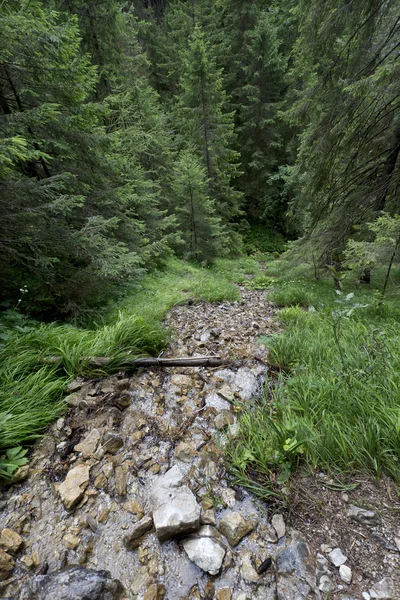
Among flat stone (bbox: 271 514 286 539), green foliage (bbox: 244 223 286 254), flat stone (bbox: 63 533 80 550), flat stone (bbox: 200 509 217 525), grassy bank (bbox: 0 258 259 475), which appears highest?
green foliage (bbox: 244 223 286 254)

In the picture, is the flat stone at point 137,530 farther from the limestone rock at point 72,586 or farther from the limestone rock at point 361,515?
the limestone rock at point 361,515

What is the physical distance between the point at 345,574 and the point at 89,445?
6.72 ft

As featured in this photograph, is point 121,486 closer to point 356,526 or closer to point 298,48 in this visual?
point 356,526

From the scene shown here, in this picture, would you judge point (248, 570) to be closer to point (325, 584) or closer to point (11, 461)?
point (325, 584)

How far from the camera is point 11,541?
61.8 inches

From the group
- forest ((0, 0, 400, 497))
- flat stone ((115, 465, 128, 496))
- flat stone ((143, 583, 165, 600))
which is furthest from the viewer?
forest ((0, 0, 400, 497))

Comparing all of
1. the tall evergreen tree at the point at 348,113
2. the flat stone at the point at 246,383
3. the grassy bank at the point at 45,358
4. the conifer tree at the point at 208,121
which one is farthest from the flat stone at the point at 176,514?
the conifer tree at the point at 208,121

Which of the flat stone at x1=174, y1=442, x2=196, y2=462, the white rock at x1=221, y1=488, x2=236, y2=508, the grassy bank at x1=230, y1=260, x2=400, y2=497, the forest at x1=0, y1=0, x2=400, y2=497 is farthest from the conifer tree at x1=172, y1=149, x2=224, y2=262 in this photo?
the white rock at x1=221, y1=488, x2=236, y2=508

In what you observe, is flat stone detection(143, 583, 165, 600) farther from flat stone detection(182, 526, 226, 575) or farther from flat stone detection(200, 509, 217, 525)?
flat stone detection(200, 509, 217, 525)

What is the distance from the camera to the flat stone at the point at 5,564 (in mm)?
1415

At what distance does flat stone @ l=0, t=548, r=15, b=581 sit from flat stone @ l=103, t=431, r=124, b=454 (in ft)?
2.65

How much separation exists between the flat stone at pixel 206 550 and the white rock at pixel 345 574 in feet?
2.16

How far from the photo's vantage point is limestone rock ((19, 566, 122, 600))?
130 centimetres

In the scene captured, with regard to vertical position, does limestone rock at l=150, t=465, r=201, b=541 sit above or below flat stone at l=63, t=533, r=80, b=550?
above
